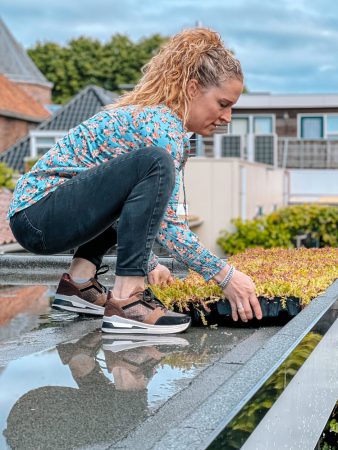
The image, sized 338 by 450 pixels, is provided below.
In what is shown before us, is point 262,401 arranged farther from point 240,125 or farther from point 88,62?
point 88,62

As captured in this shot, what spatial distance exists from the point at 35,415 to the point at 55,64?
59.4 meters

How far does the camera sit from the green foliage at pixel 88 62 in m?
59.8

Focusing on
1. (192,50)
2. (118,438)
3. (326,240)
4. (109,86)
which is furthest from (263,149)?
(109,86)

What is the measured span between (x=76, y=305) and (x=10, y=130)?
122 ft

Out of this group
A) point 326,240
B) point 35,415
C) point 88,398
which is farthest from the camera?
point 326,240

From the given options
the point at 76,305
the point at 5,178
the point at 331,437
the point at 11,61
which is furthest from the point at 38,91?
the point at 331,437

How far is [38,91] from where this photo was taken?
5084 centimetres

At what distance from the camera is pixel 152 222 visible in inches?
118

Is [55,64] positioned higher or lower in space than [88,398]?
higher

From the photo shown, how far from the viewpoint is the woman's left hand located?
358 centimetres

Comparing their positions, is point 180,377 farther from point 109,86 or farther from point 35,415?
point 109,86

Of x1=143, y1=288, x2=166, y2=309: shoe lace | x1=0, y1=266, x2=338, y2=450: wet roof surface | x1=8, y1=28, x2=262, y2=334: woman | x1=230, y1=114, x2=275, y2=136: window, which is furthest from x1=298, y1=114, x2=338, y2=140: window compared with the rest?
x1=143, y1=288, x2=166, y2=309: shoe lace

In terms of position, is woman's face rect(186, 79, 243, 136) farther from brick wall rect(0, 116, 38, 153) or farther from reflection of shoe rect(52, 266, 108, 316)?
brick wall rect(0, 116, 38, 153)

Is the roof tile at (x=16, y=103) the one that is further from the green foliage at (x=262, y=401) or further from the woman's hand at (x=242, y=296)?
the green foliage at (x=262, y=401)
